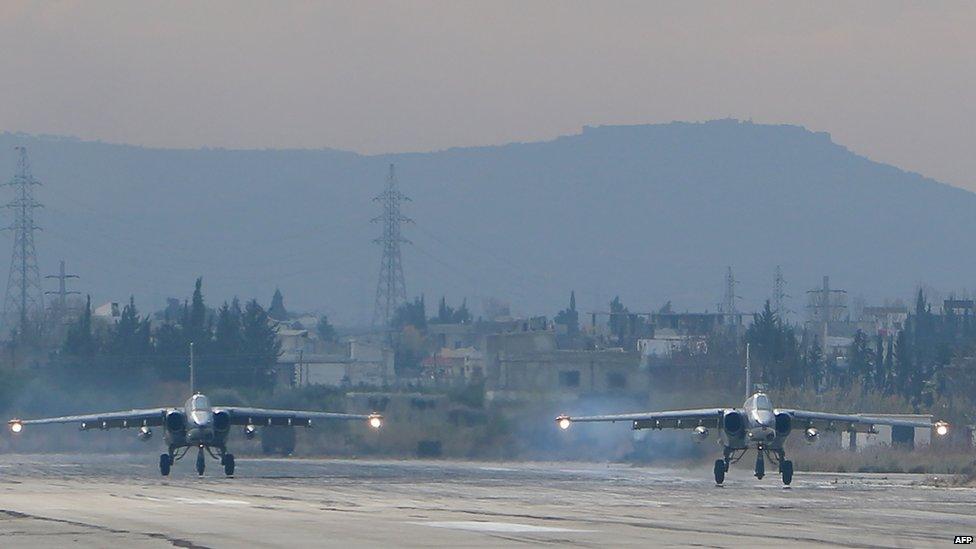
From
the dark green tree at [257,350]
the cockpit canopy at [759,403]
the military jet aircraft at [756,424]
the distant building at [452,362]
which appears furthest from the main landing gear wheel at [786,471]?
the distant building at [452,362]

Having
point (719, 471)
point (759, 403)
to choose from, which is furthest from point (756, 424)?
point (719, 471)

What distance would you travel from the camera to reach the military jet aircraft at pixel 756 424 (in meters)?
58.4

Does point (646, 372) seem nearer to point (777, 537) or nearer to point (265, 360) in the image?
point (265, 360)

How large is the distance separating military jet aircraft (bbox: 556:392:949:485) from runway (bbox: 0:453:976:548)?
1.07 meters

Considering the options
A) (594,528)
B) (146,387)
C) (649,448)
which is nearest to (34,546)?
(594,528)

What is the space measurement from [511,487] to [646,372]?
54012 mm

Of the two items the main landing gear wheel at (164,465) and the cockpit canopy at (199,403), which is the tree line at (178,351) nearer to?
the cockpit canopy at (199,403)

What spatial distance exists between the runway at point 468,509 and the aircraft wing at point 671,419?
185 centimetres

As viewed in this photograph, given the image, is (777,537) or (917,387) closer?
(777,537)

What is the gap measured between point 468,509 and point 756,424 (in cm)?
2049

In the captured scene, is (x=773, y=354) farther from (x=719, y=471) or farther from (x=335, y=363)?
(x=719, y=471)

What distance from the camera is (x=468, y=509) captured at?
39.8 m

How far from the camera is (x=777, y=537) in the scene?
30984 millimetres

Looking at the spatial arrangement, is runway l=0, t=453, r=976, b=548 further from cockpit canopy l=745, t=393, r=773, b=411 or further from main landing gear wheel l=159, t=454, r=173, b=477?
cockpit canopy l=745, t=393, r=773, b=411
